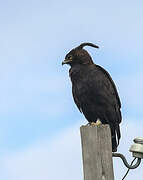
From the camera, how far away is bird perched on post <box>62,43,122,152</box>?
5910mm

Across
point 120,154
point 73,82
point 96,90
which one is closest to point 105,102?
point 96,90

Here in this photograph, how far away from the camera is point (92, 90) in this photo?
594cm

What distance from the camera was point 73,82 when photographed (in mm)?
6164

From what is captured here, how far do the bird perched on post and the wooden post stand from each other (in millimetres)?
2211

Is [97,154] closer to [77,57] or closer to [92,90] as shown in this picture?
[92,90]

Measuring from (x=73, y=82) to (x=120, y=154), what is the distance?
7.84 feet

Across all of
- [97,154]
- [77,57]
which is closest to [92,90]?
[77,57]

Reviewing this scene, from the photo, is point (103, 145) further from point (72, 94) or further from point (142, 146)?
point (72, 94)

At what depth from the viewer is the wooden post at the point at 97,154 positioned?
3.42m

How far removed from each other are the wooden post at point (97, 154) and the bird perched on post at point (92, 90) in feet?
7.25

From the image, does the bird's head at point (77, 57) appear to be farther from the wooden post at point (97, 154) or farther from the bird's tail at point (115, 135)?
the wooden post at point (97, 154)

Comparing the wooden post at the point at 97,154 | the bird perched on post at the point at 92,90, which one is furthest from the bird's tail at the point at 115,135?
the wooden post at the point at 97,154

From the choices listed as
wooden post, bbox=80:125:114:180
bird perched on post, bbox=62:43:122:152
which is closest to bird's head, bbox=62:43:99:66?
bird perched on post, bbox=62:43:122:152

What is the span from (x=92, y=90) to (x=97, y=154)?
256 cm
